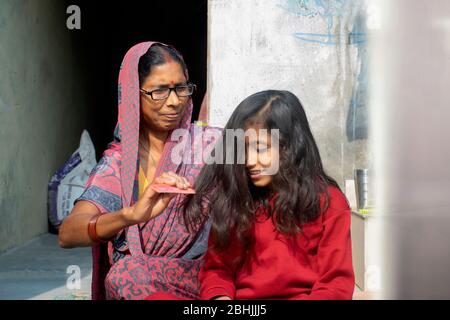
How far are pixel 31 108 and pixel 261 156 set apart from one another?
164 inches

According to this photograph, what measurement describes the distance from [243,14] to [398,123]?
117 inches

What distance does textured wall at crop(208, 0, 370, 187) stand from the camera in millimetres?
4297

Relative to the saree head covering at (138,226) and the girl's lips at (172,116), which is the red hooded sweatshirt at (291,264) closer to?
the saree head covering at (138,226)

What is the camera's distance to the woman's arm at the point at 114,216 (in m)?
1.89

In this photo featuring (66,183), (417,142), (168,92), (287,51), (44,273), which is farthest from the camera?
(66,183)

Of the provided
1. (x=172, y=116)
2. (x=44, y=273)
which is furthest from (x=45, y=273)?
(x=172, y=116)

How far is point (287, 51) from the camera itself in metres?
4.32

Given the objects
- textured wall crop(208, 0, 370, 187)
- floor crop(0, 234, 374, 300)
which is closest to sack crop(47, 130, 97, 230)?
floor crop(0, 234, 374, 300)

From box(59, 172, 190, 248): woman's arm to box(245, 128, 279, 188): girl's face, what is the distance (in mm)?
242

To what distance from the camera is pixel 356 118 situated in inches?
172

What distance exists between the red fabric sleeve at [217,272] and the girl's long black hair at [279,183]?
0.03 meters

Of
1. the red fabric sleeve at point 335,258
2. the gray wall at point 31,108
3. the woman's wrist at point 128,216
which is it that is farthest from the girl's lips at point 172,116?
the gray wall at point 31,108

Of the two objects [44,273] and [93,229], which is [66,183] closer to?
[44,273]

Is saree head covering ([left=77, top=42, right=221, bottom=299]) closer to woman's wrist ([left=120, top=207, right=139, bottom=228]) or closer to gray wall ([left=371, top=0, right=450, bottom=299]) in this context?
woman's wrist ([left=120, top=207, right=139, bottom=228])
